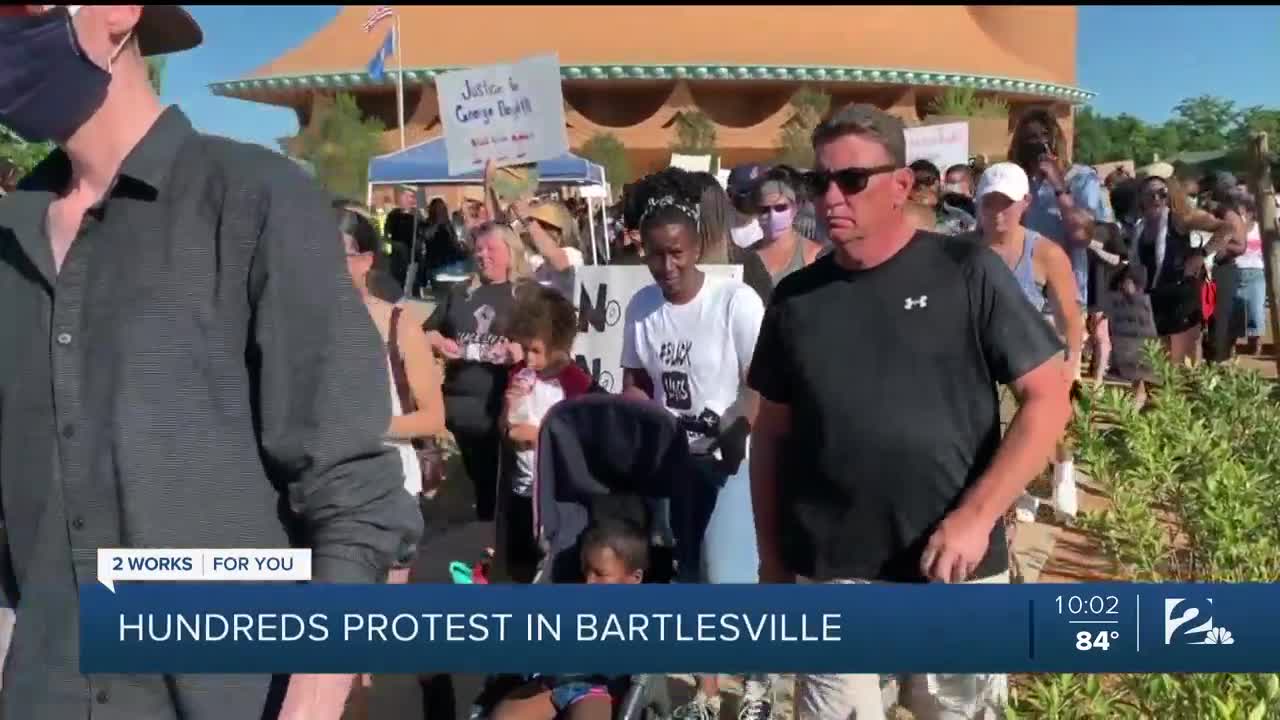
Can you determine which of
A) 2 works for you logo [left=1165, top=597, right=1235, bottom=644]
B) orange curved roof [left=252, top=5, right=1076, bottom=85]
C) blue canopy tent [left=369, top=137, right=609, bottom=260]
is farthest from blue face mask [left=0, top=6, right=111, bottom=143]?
orange curved roof [left=252, top=5, right=1076, bottom=85]

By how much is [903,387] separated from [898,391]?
0.6 inches

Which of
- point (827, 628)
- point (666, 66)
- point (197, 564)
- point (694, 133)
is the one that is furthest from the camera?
→ point (666, 66)

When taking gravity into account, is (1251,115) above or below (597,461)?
above

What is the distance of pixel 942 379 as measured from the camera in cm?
334

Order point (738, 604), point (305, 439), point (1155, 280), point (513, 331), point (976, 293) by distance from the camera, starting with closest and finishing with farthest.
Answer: point (305, 439), point (738, 604), point (976, 293), point (513, 331), point (1155, 280)

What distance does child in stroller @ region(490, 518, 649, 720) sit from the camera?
4121 mm

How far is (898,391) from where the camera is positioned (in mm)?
3352

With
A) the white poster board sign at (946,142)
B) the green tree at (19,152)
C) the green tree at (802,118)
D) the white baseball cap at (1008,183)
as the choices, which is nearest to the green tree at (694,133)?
the green tree at (802,118)

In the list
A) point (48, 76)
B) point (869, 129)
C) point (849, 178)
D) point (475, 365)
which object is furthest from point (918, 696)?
point (475, 365)

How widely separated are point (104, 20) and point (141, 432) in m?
0.54

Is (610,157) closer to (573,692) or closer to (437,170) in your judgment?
(437,170)

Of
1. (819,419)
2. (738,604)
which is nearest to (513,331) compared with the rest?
(819,419)

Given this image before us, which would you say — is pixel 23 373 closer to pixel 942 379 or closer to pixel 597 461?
pixel 942 379

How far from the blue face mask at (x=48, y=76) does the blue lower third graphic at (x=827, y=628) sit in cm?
120
